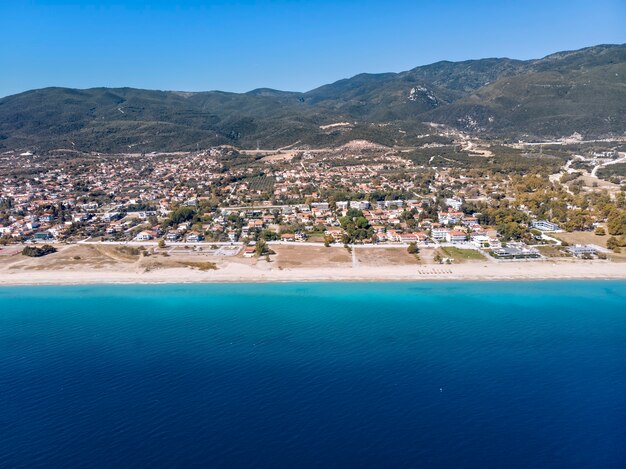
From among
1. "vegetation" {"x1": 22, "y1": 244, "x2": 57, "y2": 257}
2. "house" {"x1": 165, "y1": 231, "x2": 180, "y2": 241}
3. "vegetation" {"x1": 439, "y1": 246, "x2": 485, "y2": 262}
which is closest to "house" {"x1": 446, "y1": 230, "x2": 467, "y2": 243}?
"vegetation" {"x1": 439, "y1": 246, "x2": 485, "y2": 262}

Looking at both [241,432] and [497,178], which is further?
[497,178]

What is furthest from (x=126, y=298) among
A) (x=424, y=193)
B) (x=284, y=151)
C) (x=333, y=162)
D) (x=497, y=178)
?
(x=284, y=151)

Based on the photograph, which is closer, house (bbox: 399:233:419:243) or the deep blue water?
the deep blue water

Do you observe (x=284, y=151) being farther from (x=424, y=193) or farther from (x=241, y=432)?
(x=241, y=432)

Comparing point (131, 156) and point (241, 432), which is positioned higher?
point (131, 156)

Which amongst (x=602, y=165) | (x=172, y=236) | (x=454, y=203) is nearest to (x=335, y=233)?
(x=172, y=236)

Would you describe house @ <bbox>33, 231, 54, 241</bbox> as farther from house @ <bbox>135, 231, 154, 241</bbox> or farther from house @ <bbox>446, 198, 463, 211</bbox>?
house @ <bbox>446, 198, 463, 211</bbox>
